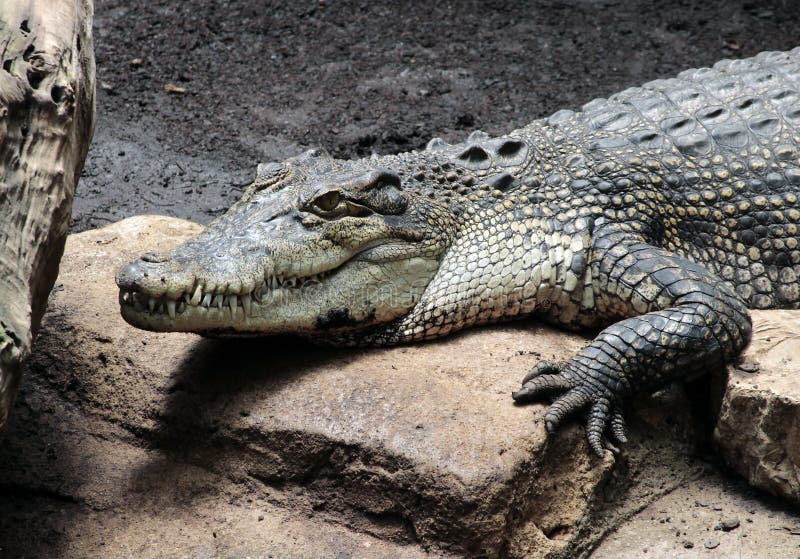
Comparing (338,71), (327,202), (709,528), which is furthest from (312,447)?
(338,71)

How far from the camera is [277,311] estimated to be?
12.2ft

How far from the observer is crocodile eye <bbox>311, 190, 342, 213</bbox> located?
3914 mm

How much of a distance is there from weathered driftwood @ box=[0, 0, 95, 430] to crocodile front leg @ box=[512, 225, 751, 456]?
195 centimetres

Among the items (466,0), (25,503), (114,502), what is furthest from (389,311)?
(466,0)

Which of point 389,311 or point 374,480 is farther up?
point 389,311

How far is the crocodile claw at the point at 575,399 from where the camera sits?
12.0 ft

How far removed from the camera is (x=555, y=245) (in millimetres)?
4230

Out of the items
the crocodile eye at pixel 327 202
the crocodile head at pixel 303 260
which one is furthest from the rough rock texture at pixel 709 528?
the crocodile eye at pixel 327 202

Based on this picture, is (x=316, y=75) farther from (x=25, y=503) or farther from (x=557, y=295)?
(x=25, y=503)

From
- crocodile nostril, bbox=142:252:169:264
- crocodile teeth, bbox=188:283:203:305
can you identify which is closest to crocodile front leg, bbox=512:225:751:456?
crocodile teeth, bbox=188:283:203:305

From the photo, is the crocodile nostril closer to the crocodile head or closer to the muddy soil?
the crocodile head

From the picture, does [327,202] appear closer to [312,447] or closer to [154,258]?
[154,258]

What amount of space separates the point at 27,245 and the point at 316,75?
511 centimetres

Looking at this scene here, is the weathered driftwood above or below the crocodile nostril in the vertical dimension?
above
